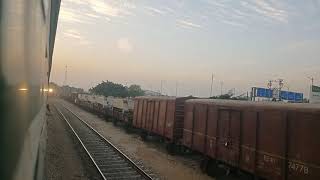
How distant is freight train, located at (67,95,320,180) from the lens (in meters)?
11.1

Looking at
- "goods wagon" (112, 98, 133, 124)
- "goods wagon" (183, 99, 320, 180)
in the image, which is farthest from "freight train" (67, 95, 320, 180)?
"goods wagon" (112, 98, 133, 124)

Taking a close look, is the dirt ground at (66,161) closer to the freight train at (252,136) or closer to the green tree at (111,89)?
the freight train at (252,136)

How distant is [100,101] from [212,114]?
35.4 metres

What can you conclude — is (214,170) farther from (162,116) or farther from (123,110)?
(123,110)

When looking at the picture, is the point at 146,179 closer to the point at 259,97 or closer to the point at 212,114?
the point at 212,114

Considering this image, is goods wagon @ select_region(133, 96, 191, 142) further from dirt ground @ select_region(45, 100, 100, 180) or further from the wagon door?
the wagon door

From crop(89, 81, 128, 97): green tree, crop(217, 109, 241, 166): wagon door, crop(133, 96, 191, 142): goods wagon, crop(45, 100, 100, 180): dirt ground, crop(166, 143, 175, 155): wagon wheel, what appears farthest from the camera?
crop(89, 81, 128, 97): green tree

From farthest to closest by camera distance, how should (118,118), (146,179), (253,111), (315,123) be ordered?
(118,118) → (146,179) → (253,111) → (315,123)

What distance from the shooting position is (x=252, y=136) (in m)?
13.7

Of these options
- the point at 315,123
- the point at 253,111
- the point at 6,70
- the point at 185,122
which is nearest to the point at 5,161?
the point at 6,70

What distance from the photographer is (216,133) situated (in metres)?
16.7

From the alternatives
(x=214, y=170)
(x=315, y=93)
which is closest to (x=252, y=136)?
(x=214, y=170)

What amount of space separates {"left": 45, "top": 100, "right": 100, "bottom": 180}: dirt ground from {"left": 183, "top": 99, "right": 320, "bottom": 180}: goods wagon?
5.12m

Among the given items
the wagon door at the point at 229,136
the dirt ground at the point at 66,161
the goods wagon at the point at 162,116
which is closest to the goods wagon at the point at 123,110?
the goods wagon at the point at 162,116
